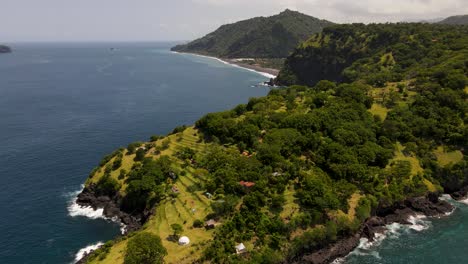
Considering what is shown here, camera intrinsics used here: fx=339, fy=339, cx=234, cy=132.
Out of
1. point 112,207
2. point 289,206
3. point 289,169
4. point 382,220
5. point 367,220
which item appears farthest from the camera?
point 112,207

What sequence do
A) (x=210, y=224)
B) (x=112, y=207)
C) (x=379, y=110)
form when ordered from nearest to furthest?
(x=210, y=224) < (x=112, y=207) < (x=379, y=110)

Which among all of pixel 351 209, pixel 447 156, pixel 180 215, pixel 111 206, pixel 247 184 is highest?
pixel 447 156

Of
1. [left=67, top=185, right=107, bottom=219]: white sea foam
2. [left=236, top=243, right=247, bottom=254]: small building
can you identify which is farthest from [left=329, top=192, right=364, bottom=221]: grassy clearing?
[left=67, top=185, right=107, bottom=219]: white sea foam

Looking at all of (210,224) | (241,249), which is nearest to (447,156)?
(241,249)

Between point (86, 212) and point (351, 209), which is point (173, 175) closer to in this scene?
point (86, 212)

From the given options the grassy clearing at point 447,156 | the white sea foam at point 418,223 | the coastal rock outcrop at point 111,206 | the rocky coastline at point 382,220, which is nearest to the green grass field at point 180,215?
the coastal rock outcrop at point 111,206

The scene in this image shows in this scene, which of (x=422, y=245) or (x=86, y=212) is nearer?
(x=422, y=245)

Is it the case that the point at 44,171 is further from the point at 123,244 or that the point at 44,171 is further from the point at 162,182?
the point at 123,244

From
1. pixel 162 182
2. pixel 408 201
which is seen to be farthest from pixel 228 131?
pixel 408 201

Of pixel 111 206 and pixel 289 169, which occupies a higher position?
pixel 289 169
